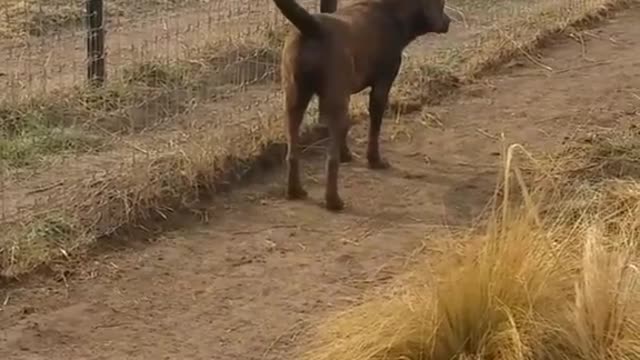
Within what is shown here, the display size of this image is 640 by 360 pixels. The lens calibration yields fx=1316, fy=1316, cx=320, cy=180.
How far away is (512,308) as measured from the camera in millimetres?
4562

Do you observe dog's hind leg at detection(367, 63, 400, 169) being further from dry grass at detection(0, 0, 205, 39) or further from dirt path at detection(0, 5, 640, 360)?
Result: dry grass at detection(0, 0, 205, 39)

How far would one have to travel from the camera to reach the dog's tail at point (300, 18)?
654 cm

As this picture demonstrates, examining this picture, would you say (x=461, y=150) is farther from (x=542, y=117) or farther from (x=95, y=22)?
(x=95, y=22)

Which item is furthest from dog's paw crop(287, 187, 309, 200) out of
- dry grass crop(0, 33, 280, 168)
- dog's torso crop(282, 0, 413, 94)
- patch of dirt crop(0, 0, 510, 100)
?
patch of dirt crop(0, 0, 510, 100)

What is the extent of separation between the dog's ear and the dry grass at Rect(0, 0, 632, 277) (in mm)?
1073

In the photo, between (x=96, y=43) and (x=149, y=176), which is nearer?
(x=149, y=176)

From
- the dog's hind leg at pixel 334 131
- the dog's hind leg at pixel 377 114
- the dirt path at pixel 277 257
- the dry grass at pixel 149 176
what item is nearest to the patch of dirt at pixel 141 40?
the dry grass at pixel 149 176

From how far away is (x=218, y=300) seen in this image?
573cm

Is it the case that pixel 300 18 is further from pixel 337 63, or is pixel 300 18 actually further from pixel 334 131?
pixel 334 131

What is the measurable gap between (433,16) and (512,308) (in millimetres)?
3541

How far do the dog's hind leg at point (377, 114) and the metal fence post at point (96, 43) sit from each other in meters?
2.18

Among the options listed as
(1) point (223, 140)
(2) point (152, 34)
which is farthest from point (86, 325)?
(2) point (152, 34)

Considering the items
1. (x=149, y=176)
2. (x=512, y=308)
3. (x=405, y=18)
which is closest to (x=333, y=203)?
(x=149, y=176)

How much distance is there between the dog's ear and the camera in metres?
7.77
